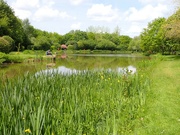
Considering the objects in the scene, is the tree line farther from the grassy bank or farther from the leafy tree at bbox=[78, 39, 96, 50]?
the grassy bank

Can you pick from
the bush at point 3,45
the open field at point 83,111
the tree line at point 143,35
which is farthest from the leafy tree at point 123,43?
the open field at point 83,111

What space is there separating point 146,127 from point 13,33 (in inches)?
1544

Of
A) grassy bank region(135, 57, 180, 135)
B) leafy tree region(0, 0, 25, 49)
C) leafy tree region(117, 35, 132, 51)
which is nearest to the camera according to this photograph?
grassy bank region(135, 57, 180, 135)

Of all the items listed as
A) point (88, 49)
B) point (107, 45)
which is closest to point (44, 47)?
point (88, 49)

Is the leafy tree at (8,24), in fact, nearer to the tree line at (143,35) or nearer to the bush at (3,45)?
the tree line at (143,35)

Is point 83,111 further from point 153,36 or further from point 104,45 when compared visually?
point 104,45

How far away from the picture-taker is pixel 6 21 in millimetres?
39156

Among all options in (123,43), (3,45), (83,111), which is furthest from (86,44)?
(83,111)

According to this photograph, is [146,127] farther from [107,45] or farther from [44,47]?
[107,45]

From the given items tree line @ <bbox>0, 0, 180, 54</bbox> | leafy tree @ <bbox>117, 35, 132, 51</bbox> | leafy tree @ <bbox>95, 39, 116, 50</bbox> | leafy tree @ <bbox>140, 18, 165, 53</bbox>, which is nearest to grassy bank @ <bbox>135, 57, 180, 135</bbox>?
tree line @ <bbox>0, 0, 180, 54</bbox>

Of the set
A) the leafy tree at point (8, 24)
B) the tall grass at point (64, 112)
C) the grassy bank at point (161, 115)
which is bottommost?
the grassy bank at point (161, 115)

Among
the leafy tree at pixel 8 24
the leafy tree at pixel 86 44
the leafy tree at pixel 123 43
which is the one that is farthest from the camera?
the leafy tree at pixel 123 43

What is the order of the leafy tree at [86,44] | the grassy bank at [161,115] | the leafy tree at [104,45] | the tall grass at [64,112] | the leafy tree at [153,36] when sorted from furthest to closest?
the leafy tree at [104,45]
the leafy tree at [86,44]
the leafy tree at [153,36]
the grassy bank at [161,115]
the tall grass at [64,112]

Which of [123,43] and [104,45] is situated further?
[123,43]
